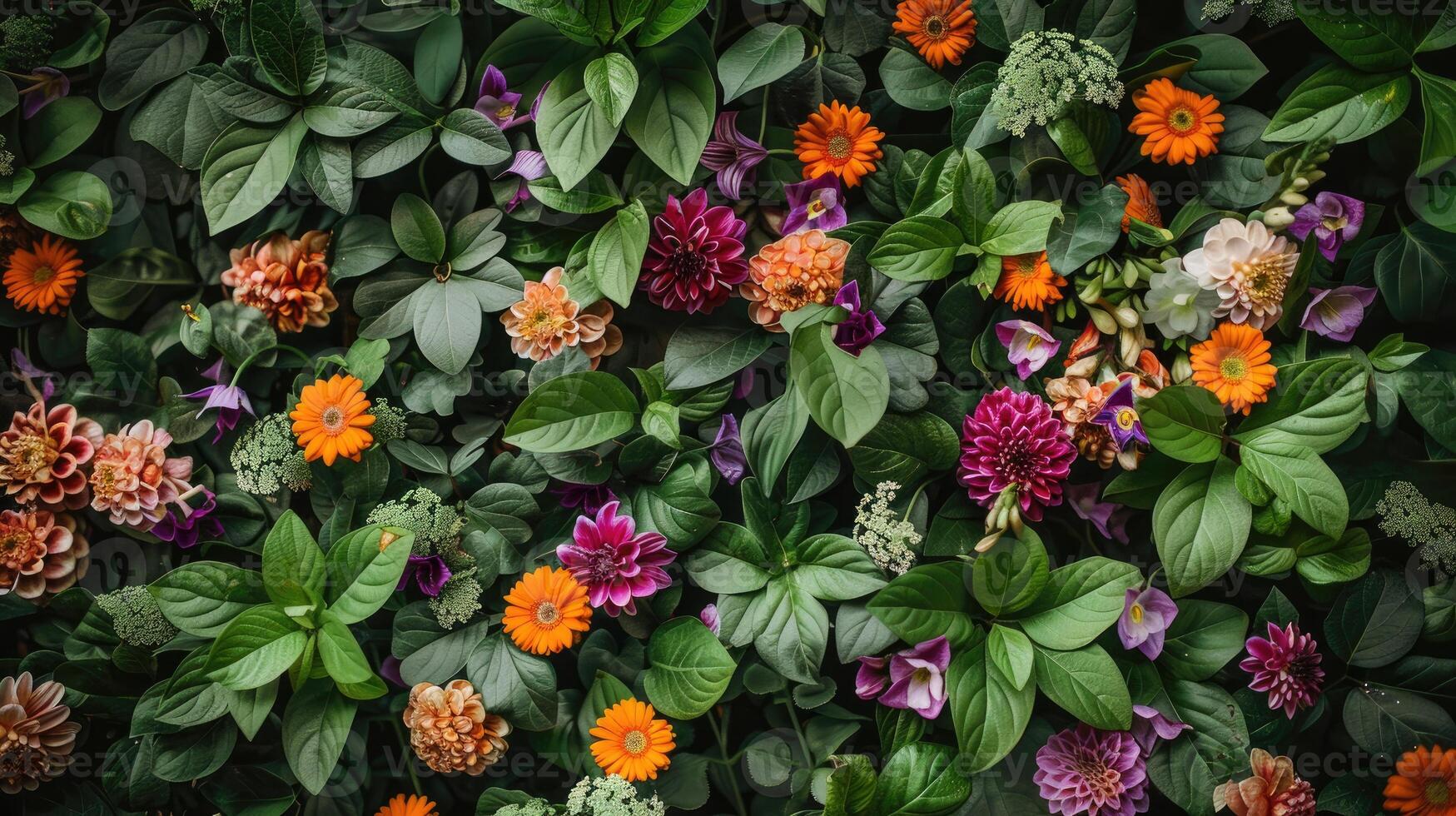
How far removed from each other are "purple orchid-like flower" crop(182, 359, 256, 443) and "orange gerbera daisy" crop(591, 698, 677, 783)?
2.02ft

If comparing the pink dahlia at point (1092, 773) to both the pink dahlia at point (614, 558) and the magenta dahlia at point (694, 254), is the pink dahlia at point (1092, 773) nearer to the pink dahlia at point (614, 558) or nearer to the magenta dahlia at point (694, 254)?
the pink dahlia at point (614, 558)

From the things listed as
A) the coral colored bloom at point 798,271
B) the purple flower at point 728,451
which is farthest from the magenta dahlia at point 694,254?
the purple flower at point 728,451

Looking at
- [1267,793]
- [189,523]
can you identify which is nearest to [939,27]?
[1267,793]

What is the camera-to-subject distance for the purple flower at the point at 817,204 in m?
1.09

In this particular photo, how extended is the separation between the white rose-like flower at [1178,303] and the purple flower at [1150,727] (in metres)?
0.44

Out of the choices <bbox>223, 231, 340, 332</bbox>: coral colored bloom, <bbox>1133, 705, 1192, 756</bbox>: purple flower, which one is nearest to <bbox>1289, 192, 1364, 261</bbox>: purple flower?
<bbox>1133, 705, 1192, 756</bbox>: purple flower

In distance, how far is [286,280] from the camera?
1.17 m

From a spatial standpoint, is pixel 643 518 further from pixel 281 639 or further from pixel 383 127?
pixel 383 127

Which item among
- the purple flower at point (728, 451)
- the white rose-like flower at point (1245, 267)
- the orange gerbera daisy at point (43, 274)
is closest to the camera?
the white rose-like flower at point (1245, 267)

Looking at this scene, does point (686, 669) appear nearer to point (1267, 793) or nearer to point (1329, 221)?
point (1267, 793)

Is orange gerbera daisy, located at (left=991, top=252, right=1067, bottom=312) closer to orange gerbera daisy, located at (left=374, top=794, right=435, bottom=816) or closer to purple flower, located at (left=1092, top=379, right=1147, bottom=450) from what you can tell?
purple flower, located at (left=1092, top=379, right=1147, bottom=450)

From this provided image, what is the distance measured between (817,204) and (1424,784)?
990 mm

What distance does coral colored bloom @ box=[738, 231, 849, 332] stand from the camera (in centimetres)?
104

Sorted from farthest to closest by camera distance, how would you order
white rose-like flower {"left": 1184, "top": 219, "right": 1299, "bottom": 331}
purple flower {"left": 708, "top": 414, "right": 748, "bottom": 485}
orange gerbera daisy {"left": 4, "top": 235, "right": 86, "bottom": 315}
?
orange gerbera daisy {"left": 4, "top": 235, "right": 86, "bottom": 315} < purple flower {"left": 708, "top": 414, "right": 748, "bottom": 485} < white rose-like flower {"left": 1184, "top": 219, "right": 1299, "bottom": 331}
